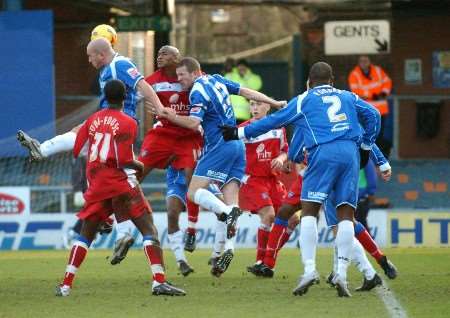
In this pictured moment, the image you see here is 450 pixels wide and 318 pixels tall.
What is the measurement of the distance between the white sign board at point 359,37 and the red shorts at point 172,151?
385 inches

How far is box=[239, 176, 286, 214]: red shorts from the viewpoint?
15.7 m

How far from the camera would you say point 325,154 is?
39.2 ft

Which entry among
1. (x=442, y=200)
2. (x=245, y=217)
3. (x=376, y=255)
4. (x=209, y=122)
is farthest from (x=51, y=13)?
(x=376, y=255)

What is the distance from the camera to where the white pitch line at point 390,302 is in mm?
10777

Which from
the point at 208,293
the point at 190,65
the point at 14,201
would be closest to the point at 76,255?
the point at 208,293

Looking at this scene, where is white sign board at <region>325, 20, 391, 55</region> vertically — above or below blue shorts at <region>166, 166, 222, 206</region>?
above

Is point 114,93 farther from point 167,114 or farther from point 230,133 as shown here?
point 167,114

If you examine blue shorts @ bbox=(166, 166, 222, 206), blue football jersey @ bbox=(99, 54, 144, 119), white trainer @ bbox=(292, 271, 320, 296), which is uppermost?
blue football jersey @ bbox=(99, 54, 144, 119)

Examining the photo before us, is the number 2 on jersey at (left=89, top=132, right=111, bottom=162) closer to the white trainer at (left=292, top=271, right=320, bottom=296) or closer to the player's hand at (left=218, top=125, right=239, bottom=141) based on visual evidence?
the player's hand at (left=218, top=125, right=239, bottom=141)

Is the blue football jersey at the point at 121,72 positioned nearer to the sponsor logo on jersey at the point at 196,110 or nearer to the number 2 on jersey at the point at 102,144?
the sponsor logo on jersey at the point at 196,110

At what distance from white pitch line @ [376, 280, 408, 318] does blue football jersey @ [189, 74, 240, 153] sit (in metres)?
2.39

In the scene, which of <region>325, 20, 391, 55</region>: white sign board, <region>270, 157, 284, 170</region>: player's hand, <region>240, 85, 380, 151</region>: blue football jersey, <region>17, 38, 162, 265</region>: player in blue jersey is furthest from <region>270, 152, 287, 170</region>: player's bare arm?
<region>325, 20, 391, 55</region>: white sign board

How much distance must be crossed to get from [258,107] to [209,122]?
1.63 m

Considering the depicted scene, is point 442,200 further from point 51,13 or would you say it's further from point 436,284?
point 436,284
